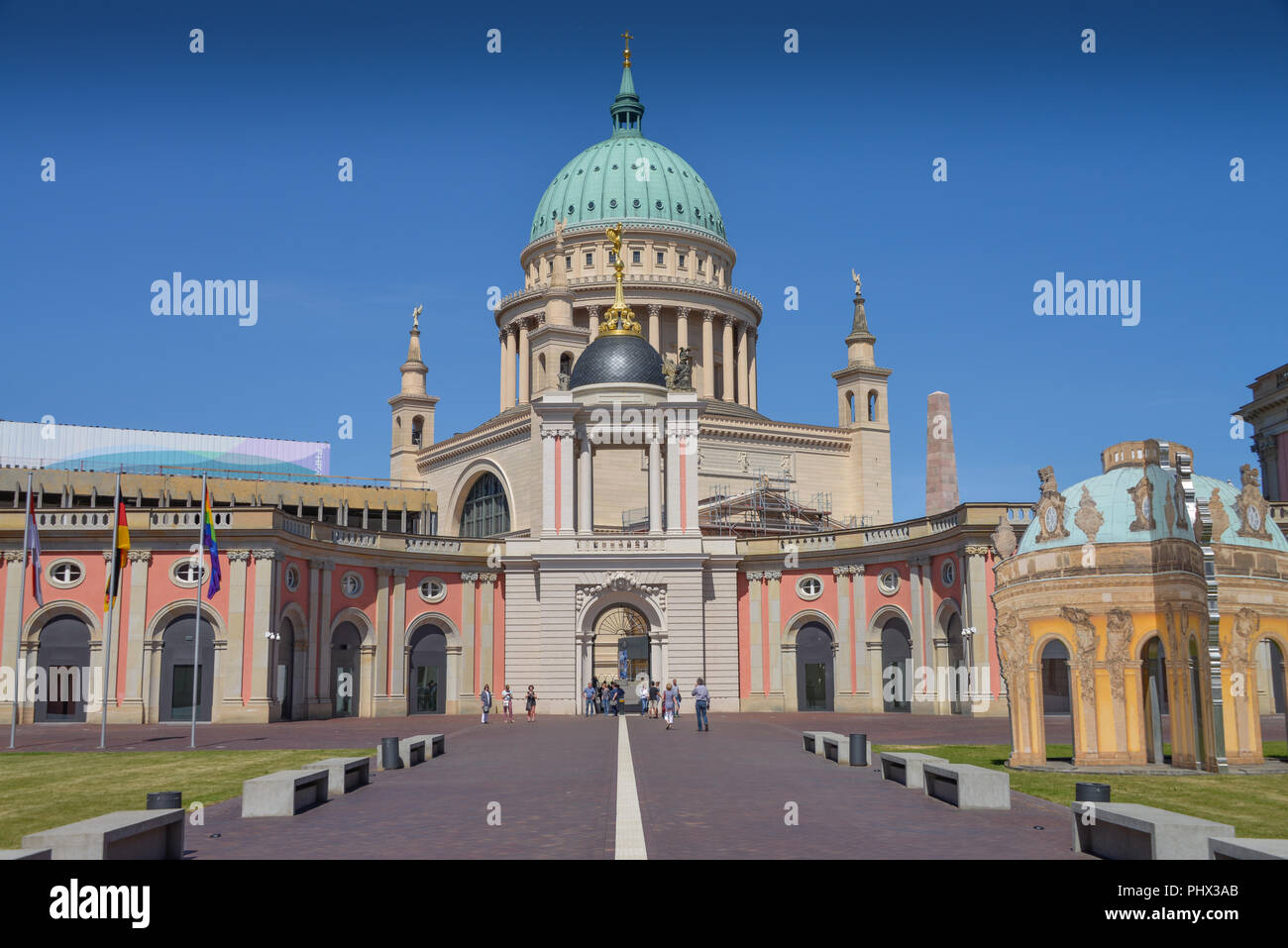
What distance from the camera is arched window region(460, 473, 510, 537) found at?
90.1 metres

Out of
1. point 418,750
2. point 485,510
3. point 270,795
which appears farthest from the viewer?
point 485,510

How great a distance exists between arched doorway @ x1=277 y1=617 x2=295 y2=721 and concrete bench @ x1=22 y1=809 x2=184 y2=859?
137 feet

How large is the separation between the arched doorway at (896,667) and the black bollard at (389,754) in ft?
120

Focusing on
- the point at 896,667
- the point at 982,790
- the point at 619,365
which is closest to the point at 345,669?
the point at 619,365

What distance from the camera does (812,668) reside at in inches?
2606

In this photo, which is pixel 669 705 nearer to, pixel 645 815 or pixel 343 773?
pixel 343 773

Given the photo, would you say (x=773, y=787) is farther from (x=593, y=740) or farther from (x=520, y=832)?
(x=593, y=740)

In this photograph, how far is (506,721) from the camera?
5462 centimetres

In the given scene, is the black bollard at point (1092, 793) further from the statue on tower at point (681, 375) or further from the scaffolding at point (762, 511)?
the scaffolding at point (762, 511)

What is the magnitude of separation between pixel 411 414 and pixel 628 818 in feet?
280

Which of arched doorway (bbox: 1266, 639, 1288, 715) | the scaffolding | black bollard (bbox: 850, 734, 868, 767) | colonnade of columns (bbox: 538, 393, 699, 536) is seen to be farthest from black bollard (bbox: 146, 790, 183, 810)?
the scaffolding

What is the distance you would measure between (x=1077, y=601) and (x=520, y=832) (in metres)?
14.5

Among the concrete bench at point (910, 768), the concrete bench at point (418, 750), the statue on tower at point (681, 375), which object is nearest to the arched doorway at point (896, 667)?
the statue on tower at point (681, 375)
